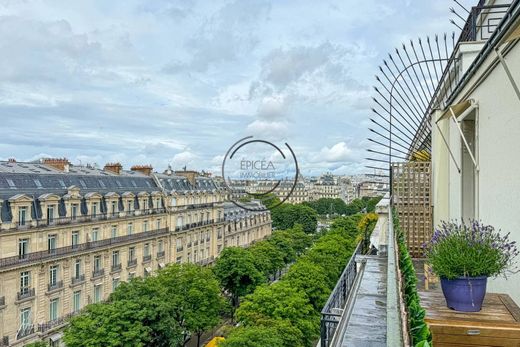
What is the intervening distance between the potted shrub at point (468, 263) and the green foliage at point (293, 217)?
2948 inches

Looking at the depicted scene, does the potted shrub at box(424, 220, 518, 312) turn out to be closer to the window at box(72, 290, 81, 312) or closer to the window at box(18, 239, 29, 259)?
the window at box(18, 239, 29, 259)

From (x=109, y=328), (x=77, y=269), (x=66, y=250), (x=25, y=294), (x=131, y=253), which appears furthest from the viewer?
(x=131, y=253)

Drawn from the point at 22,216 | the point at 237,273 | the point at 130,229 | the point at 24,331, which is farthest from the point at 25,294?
the point at 237,273

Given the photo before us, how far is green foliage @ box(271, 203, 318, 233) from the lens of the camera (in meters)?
79.2

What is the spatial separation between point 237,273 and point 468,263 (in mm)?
28430

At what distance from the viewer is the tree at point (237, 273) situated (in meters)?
31.3

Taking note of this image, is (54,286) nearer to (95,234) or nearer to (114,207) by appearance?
(95,234)

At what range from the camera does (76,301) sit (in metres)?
25.0

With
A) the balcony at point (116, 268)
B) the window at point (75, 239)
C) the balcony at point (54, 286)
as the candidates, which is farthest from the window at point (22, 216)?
the balcony at point (116, 268)

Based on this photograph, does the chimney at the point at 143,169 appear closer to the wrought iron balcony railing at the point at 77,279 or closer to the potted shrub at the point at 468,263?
the wrought iron balcony railing at the point at 77,279

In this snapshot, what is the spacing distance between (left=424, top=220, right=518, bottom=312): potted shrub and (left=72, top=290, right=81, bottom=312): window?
25.0 metres

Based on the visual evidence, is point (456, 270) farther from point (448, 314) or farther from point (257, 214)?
point (257, 214)

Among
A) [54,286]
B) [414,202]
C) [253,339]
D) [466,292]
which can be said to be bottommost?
[253,339]

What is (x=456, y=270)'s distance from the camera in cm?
408
